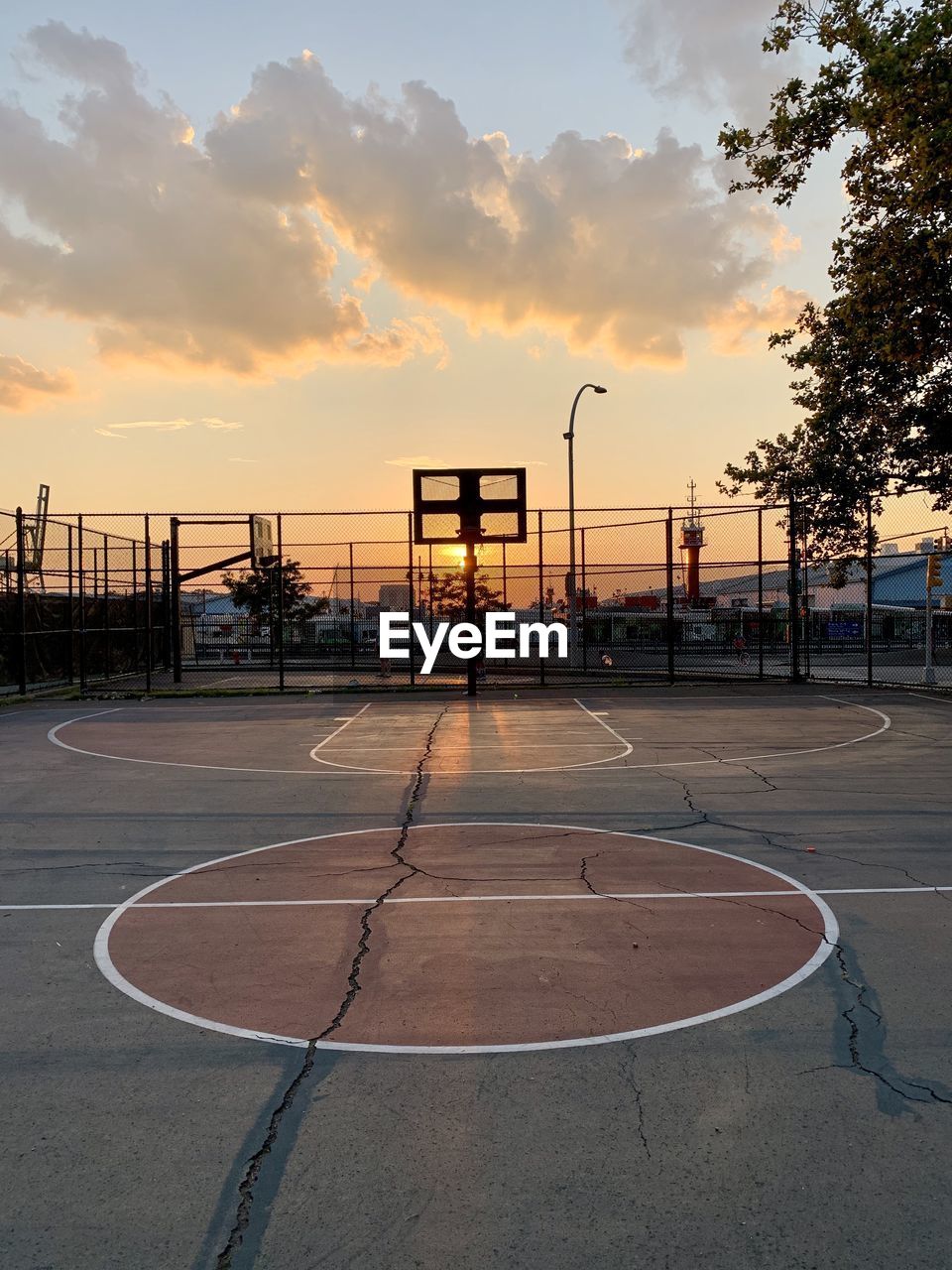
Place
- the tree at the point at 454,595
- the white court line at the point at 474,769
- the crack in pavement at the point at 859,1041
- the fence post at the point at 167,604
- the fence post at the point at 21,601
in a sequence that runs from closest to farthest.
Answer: the crack in pavement at the point at 859,1041
the white court line at the point at 474,769
the fence post at the point at 21,601
the fence post at the point at 167,604
the tree at the point at 454,595

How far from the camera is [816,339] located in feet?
70.4

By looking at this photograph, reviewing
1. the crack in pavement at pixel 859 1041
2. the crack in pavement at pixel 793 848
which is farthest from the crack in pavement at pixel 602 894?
the crack in pavement at pixel 793 848

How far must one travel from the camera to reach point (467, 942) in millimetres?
5707

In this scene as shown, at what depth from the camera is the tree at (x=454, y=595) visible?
118ft

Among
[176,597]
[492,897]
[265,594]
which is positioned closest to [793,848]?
[492,897]

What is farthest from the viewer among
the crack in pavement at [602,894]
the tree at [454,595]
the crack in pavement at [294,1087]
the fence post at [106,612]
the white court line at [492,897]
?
the tree at [454,595]

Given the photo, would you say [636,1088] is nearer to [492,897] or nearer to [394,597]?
[492,897]

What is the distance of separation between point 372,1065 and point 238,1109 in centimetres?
63

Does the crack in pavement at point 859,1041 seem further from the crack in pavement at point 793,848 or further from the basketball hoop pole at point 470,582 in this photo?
the basketball hoop pole at point 470,582

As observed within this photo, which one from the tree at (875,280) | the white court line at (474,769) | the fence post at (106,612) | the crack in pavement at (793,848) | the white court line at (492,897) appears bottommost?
the crack in pavement at (793,848)

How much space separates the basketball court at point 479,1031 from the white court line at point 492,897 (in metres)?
0.03

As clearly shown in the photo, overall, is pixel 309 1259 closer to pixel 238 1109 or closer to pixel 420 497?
pixel 238 1109

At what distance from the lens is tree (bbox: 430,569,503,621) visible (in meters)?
35.8

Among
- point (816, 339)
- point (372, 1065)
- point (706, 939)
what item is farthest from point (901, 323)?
point (372, 1065)
